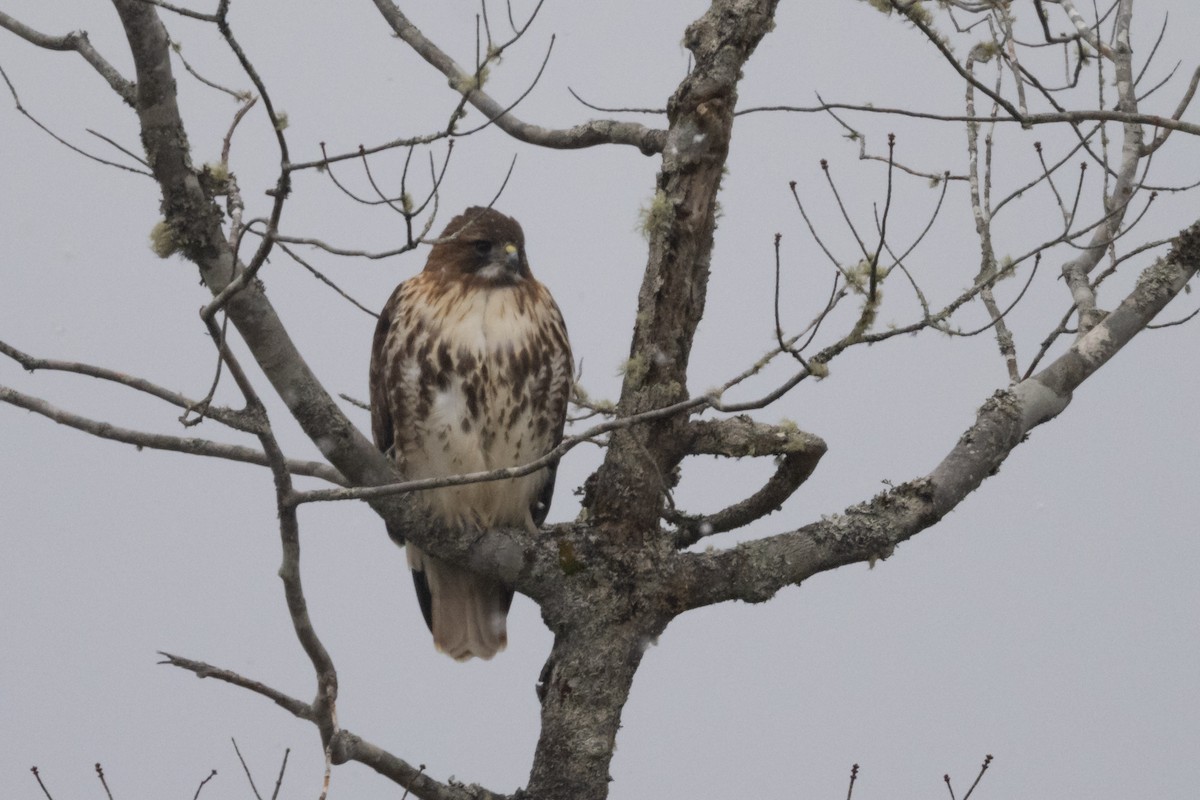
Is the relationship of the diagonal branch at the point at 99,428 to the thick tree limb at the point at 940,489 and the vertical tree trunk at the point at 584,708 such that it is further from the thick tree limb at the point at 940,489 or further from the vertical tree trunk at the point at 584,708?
the thick tree limb at the point at 940,489

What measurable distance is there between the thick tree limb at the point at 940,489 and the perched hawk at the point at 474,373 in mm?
750

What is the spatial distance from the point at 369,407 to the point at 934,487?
1749mm

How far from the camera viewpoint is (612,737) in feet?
12.2

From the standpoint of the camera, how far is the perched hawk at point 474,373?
425 cm

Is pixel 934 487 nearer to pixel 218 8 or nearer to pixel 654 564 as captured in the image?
pixel 654 564

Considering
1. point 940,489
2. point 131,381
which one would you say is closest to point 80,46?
point 131,381

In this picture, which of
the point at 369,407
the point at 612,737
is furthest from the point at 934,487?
the point at 369,407

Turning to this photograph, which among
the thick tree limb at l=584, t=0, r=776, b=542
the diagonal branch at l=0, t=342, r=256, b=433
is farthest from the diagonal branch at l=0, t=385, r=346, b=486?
the thick tree limb at l=584, t=0, r=776, b=542

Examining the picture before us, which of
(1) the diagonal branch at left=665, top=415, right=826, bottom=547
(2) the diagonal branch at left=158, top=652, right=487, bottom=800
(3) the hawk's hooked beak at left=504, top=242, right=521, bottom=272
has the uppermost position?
(3) the hawk's hooked beak at left=504, top=242, right=521, bottom=272

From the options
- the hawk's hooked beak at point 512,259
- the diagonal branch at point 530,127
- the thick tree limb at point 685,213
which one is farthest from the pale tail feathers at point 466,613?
the diagonal branch at point 530,127

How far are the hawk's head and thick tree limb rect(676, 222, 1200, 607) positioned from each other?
1.14 metres

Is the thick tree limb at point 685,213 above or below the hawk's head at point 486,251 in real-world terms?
below

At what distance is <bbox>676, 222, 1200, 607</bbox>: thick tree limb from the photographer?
3822 mm

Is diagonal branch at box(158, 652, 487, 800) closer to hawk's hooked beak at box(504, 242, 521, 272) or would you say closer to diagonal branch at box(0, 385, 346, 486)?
diagonal branch at box(0, 385, 346, 486)
